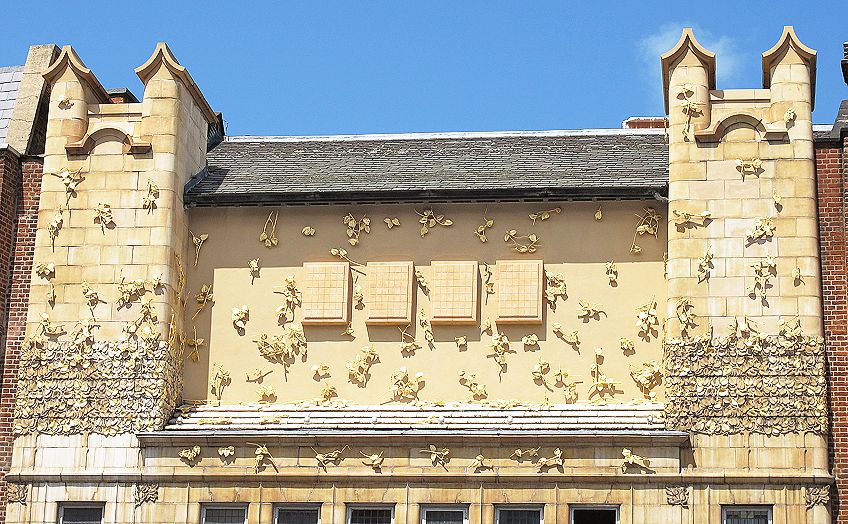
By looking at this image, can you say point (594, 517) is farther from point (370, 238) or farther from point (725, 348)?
point (370, 238)

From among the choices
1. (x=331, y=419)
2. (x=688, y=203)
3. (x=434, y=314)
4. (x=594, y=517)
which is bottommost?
(x=594, y=517)

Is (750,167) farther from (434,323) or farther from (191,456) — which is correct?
(191,456)

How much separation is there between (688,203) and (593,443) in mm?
4502

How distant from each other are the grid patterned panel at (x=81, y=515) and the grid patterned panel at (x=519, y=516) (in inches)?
267

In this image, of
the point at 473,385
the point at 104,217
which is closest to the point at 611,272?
the point at 473,385

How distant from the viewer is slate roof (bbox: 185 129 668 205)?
26812 millimetres

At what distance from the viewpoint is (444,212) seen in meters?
27.2

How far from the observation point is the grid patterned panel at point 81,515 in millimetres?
25406

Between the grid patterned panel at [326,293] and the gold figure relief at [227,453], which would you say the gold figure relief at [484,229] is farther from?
the gold figure relief at [227,453]

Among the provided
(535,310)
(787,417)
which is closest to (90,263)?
(535,310)

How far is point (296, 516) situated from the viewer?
25062mm

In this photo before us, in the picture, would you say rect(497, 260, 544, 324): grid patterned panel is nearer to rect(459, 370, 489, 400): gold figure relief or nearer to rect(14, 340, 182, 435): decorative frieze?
rect(459, 370, 489, 400): gold figure relief

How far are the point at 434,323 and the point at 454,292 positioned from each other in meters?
0.65

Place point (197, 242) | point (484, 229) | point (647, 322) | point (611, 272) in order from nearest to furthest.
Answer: point (647, 322) → point (611, 272) → point (484, 229) → point (197, 242)
